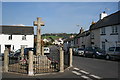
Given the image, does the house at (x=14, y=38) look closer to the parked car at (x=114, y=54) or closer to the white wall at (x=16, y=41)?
the white wall at (x=16, y=41)

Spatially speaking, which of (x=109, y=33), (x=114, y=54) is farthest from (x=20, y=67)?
(x=109, y=33)

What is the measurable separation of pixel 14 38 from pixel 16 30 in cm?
278

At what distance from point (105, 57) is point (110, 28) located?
9.29m

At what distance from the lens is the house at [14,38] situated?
43406mm

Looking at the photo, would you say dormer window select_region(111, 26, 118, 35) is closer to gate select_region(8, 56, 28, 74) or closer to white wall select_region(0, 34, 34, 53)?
gate select_region(8, 56, 28, 74)

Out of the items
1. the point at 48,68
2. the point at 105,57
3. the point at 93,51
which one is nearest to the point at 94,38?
the point at 93,51

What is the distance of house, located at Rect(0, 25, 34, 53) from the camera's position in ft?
142

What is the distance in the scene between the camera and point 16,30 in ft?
150

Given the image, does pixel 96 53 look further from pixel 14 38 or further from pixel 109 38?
pixel 14 38

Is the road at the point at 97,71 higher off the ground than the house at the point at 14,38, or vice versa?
the house at the point at 14,38

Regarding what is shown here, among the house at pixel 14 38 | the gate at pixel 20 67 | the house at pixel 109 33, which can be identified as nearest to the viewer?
the gate at pixel 20 67

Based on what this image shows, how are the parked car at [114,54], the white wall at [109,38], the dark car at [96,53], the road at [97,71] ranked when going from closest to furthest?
the road at [97,71], the parked car at [114,54], the dark car at [96,53], the white wall at [109,38]

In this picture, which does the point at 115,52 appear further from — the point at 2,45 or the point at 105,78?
the point at 2,45

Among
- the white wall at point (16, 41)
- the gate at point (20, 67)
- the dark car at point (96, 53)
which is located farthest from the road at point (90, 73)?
the white wall at point (16, 41)
